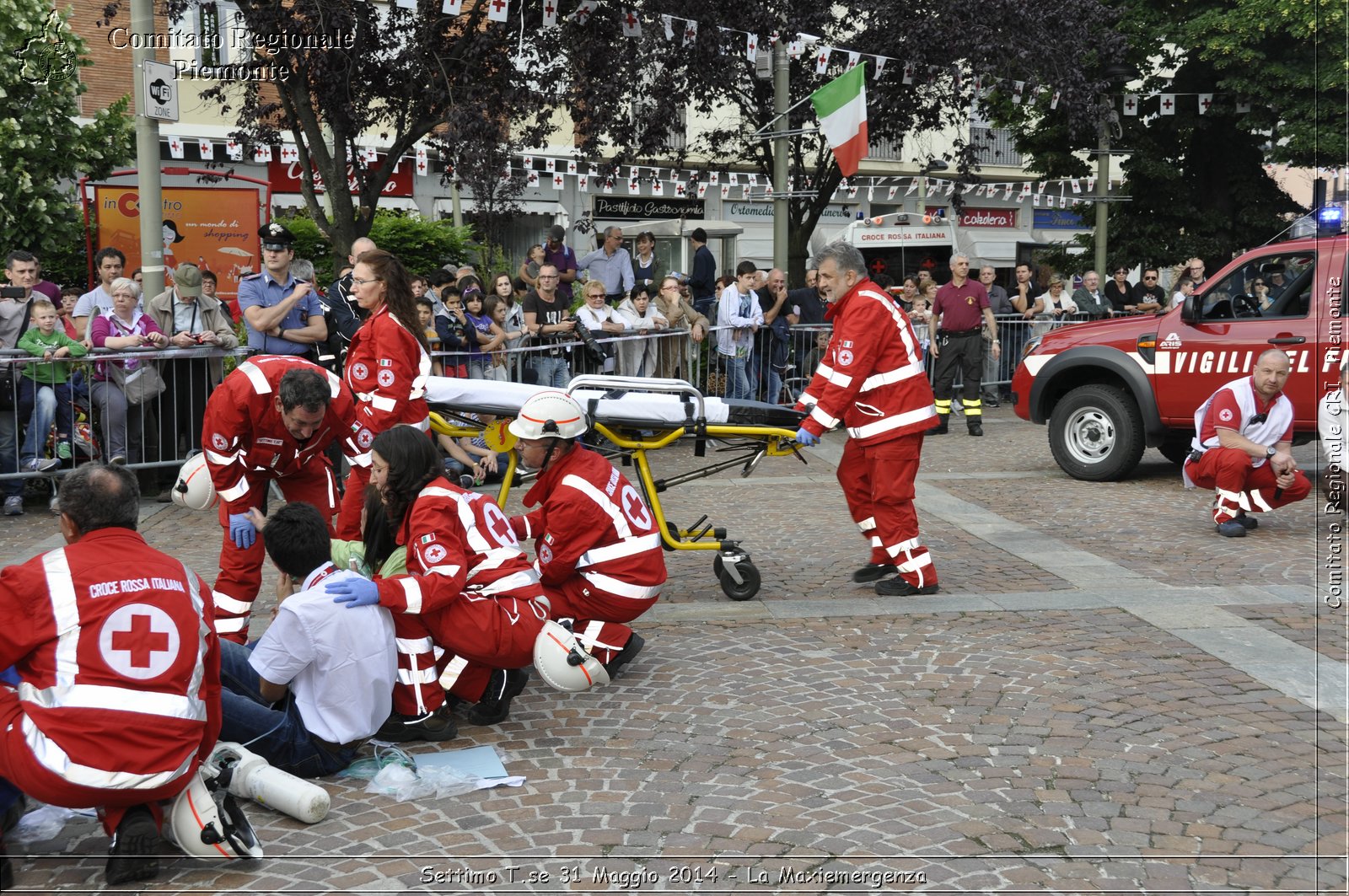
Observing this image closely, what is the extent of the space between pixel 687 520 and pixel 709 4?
877 cm

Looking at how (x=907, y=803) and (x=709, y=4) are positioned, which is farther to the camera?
(x=709, y=4)

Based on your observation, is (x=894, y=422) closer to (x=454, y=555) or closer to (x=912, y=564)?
(x=912, y=564)

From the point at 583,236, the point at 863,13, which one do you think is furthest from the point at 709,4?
the point at 583,236

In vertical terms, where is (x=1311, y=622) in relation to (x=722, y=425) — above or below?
below

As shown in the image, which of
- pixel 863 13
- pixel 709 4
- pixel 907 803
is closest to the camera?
pixel 907 803

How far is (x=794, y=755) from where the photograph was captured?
16.7 ft

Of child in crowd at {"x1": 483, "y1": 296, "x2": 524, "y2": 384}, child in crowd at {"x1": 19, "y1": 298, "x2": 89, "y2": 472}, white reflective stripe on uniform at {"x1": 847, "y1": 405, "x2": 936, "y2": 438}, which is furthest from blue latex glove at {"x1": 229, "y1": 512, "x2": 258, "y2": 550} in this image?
child in crowd at {"x1": 483, "y1": 296, "x2": 524, "y2": 384}

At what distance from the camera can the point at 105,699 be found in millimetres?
3914

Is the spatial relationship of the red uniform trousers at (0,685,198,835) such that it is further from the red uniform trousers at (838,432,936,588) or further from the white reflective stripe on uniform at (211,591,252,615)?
the red uniform trousers at (838,432,936,588)

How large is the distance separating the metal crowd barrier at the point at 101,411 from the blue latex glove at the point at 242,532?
4.34 meters

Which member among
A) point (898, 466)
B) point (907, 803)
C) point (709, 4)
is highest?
point (709, 4)

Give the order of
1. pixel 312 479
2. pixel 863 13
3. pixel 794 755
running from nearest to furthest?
pixel 794 755 < pixel 312 479 < pixel 863 13

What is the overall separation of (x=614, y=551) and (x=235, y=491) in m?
1.81

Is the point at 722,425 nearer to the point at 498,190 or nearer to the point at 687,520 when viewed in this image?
the point at 687,520
